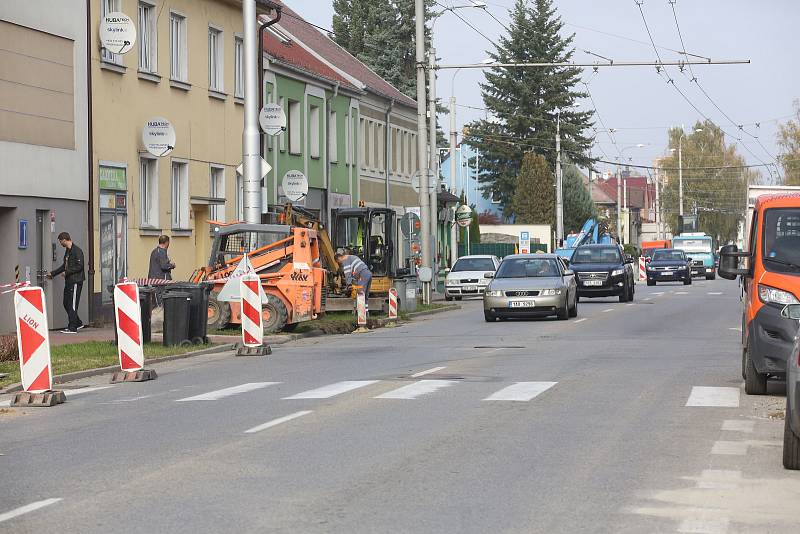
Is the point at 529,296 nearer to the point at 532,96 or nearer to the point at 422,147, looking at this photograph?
the point at 422,147

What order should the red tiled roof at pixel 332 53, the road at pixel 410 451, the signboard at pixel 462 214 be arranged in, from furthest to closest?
1. the red tiled roof at pixel 332 53
2. the signboard at pixel 462 214
3. the road at pixel 410 451

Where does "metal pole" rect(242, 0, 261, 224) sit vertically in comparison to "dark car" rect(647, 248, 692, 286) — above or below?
above

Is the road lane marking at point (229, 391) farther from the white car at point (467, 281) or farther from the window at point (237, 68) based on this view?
the white car at point (467, 281)

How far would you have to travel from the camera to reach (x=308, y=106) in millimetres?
47969

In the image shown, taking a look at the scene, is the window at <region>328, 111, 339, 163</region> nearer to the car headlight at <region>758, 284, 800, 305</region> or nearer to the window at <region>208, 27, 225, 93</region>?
the window at <region>208, 27, 225, 93</region>

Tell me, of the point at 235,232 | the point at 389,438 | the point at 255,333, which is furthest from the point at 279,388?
the point at 235,232

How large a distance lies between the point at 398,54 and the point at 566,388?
238 feet

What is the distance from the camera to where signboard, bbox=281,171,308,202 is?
119 feet

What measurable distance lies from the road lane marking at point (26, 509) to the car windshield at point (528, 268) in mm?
25361

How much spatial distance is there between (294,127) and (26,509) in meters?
38.4

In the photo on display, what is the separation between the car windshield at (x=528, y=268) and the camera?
33594mm

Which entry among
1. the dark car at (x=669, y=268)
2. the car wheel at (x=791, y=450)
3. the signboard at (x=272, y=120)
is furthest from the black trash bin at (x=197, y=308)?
the dark car at (x=669, y=268)

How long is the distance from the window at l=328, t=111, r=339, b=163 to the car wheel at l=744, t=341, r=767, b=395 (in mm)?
36523

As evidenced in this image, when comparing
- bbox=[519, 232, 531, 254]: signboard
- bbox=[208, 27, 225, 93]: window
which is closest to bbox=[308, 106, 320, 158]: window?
bbox=[208, 27, 225, 93]: window
